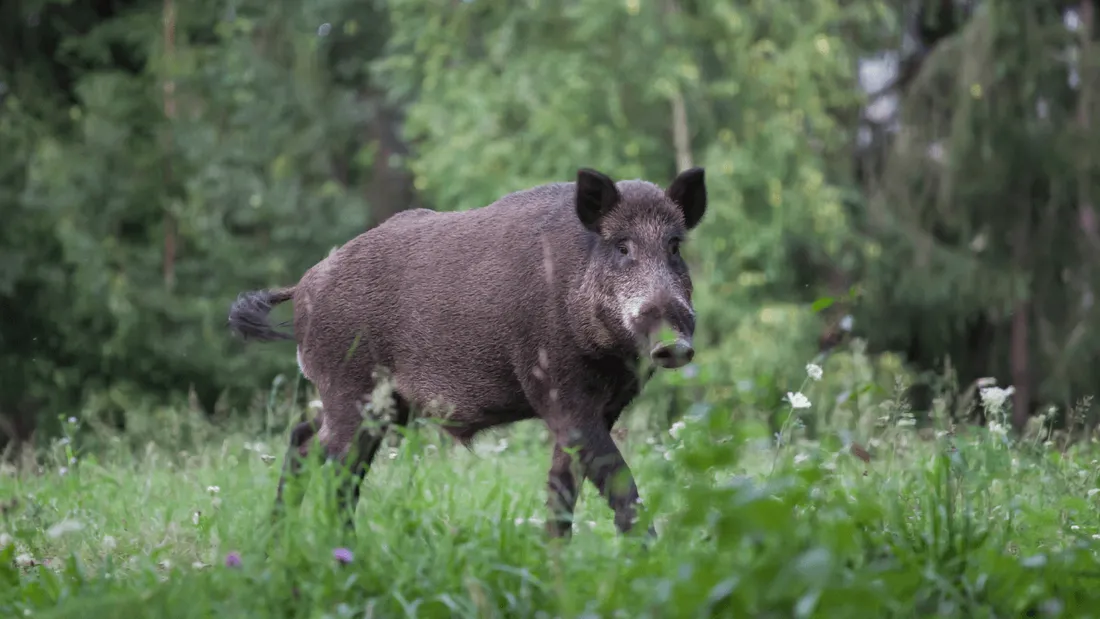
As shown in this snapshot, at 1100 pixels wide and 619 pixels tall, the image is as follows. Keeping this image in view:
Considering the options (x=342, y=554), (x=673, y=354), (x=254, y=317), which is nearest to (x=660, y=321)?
(x=673, y=354)

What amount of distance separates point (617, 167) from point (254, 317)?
11.2 m

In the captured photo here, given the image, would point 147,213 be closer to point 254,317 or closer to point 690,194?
point 254,317

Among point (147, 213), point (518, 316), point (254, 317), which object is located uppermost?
point (518, 316)

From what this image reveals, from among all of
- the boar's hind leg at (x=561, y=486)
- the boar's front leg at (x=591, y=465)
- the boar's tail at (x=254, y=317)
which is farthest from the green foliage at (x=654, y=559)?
the boar's tail at (x=254, y=317)

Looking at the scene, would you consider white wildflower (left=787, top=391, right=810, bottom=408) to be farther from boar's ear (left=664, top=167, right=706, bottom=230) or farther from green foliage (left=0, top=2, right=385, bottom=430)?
green foliage (left=0, top=2, right=385, bottom=430)

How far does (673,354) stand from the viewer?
4.54 m

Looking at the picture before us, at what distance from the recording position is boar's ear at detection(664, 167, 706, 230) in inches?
203

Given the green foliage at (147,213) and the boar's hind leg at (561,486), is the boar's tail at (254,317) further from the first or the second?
the green foliage at (147,213)

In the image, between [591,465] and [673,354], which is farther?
[591,465]

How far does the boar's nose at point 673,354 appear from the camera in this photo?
4.52m

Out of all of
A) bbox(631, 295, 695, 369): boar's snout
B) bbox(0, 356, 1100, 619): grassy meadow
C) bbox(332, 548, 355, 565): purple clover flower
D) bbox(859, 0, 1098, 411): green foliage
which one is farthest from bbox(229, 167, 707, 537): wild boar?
bbox(859, 0, 1098, 411): green foliage

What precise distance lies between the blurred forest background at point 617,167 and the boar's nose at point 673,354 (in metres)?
11.0

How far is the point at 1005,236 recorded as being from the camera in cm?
1928

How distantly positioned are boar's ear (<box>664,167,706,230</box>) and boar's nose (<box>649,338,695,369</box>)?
80 cm
